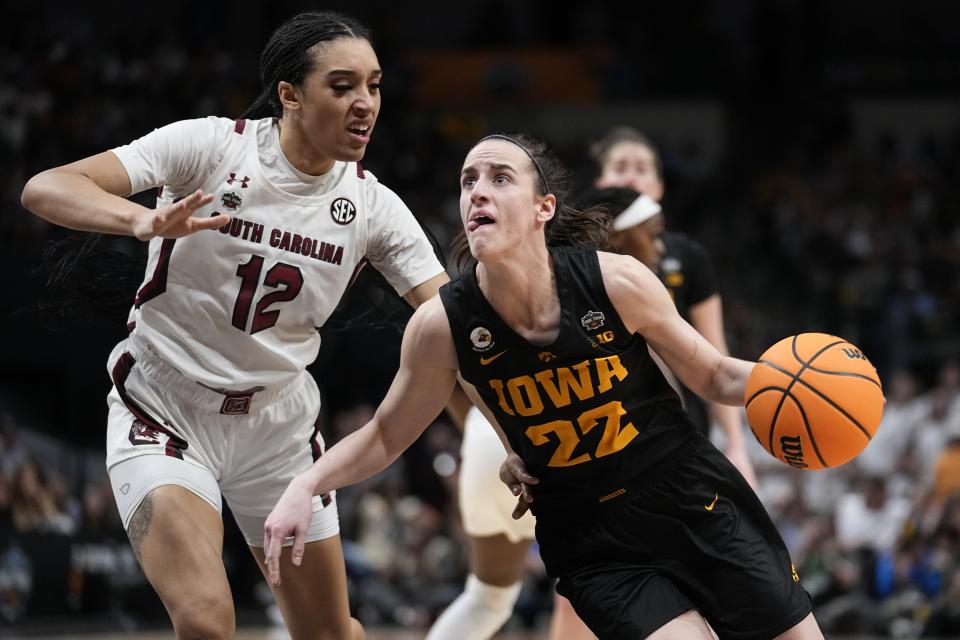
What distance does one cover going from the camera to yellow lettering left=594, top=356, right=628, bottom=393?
388 centimetres

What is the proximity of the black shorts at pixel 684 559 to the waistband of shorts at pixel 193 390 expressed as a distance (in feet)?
3.68

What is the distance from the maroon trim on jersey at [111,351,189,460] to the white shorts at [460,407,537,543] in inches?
59.2

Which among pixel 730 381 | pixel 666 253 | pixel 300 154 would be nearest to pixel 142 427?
pixel 300 154

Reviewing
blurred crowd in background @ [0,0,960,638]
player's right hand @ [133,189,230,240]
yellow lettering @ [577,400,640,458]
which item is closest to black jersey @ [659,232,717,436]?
blurred crowd in background @ [0,0,960,638]

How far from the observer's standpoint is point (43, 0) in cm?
1833

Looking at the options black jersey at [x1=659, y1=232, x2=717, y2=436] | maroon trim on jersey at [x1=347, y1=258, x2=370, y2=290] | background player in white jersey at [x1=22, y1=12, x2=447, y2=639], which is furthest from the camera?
black jersey at [x1=659, y1=232, x2=717, y2=436]

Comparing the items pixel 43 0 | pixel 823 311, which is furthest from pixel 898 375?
pixel 43 0

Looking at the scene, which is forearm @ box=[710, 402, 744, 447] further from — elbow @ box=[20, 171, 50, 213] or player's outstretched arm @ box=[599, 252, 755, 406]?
elbow @ box=[20, 171, 50, 213]

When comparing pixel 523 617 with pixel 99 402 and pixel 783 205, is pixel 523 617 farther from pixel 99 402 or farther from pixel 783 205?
pixel 783 205

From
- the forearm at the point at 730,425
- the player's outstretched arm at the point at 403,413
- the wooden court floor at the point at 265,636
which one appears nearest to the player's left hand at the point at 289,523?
the player's outstretched arm at the point at 403,413

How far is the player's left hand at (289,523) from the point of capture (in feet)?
12.2

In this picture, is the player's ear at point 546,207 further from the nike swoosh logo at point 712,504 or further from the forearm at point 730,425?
the forearm at point 730,425

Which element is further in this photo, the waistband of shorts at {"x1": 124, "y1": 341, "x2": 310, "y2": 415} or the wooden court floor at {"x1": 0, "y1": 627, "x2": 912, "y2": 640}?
the wooden court floor at {"x1": 0, "y1": 627, "x2": 912, "y2": 640}

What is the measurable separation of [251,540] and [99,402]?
801 cm
